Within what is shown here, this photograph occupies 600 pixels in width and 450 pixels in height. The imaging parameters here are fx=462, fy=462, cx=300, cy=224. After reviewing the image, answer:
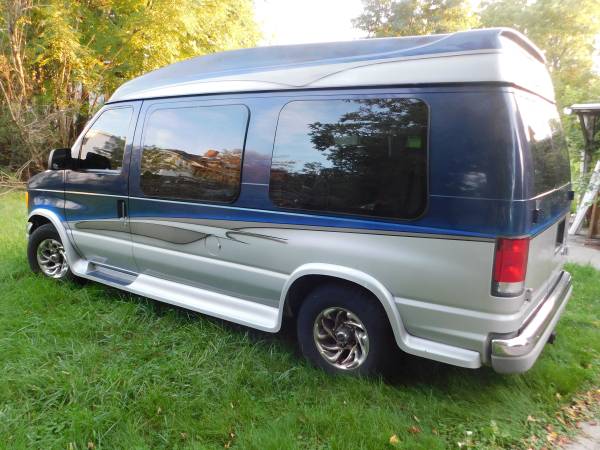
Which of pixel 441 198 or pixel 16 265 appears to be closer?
pixel 441 198

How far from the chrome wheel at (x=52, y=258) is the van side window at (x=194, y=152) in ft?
5.34

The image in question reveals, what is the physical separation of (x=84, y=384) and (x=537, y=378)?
3062mm

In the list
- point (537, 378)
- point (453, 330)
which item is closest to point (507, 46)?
point (453, 330)

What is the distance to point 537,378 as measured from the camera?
323cm

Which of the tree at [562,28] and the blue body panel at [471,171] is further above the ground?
the tree at [562,28]

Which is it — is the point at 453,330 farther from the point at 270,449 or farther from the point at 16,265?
the point at 16,265

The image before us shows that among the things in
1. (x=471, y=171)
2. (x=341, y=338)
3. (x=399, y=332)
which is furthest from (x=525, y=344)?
(x=341, y=338)

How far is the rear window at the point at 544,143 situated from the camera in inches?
106

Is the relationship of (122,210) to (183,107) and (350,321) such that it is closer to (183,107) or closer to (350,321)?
(183,107)

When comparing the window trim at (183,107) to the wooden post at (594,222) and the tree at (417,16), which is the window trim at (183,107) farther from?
the tree at (417,16)

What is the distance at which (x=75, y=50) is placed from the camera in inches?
436

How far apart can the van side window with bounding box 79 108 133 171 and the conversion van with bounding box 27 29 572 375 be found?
4 cm

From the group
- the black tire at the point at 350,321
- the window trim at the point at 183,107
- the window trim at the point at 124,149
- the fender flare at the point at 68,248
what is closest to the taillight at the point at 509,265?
the black tire at the point at 350,321

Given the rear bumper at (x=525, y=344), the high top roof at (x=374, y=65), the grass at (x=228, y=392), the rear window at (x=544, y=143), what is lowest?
the grass at (x=228, y=392)
